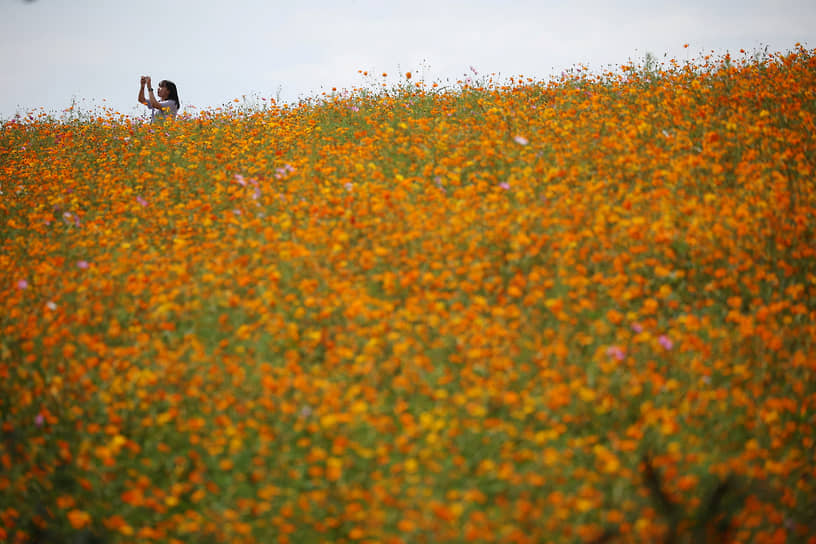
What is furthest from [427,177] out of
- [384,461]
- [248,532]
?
[248,532]

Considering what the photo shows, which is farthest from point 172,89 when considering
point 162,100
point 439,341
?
point 439,341

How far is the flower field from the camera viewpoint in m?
3.36

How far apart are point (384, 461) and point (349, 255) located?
8.47 ft

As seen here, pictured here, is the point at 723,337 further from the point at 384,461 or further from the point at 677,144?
the point at 677,144

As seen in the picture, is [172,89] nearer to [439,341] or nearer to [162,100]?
[162,100]

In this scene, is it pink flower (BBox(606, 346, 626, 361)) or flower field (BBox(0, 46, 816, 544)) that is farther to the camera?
pink flower (BBox(606, 346, 626, 361))

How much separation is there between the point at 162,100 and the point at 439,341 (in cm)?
1194

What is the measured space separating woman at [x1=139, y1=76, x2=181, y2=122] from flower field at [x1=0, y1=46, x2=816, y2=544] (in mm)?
5557

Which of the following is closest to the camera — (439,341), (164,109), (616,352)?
(616,352)

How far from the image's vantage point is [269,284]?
5383 millimetres

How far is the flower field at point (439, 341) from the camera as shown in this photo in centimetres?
336

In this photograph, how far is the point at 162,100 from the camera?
13.6m

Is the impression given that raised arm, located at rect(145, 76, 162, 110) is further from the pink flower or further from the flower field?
the pink flower

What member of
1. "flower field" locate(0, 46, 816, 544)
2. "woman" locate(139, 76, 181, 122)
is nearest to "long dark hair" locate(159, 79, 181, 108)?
"woman" locate(139, 76, 181, 122)
